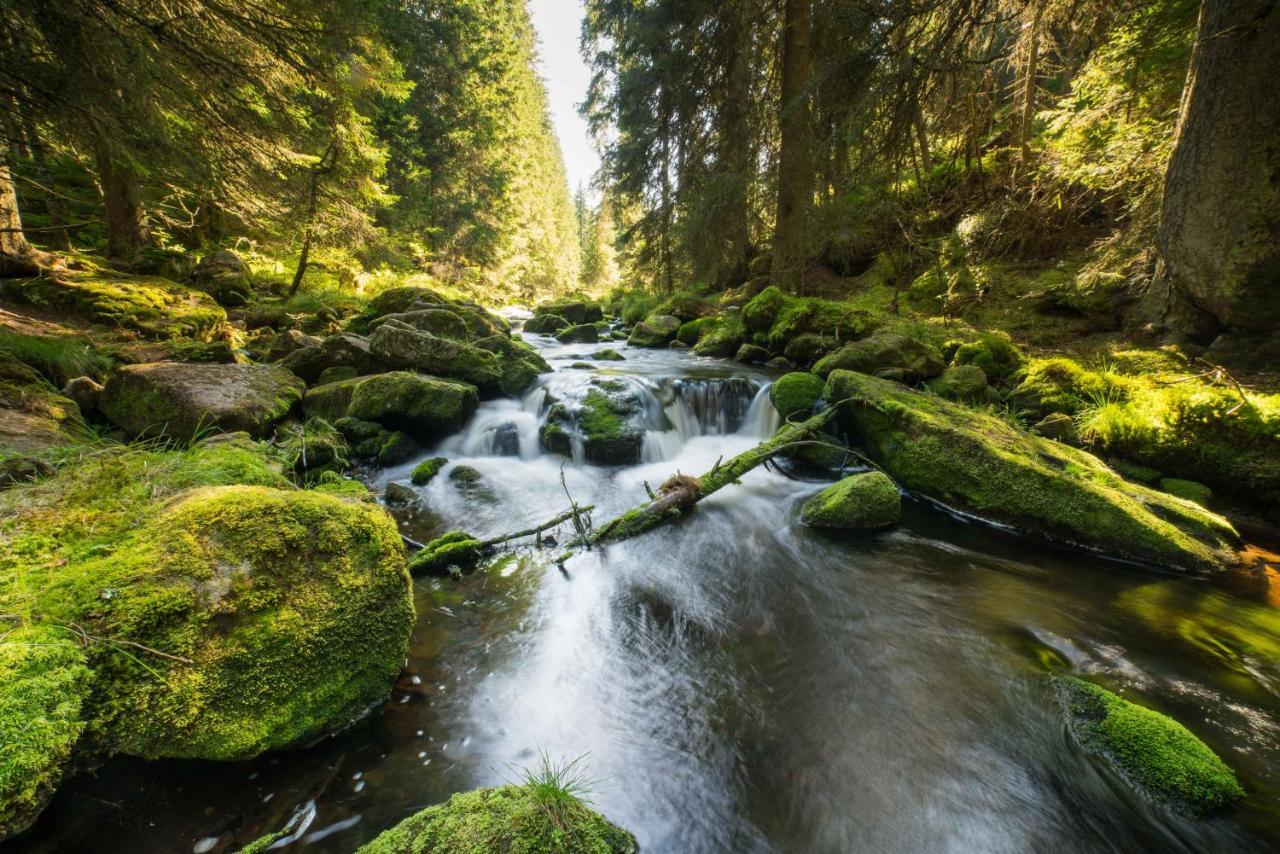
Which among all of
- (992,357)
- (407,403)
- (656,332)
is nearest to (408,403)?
(407,403)

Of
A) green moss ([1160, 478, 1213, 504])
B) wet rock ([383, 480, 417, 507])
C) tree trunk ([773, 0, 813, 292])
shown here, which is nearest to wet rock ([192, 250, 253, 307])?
wet rock ([383, 480, 417, 507])

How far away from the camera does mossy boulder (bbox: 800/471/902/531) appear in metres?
5.05

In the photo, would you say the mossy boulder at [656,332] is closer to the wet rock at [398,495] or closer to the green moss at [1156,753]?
the wet rock at [398,495]

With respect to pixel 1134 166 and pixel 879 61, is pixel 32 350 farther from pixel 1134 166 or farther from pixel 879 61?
pixel 1134 166

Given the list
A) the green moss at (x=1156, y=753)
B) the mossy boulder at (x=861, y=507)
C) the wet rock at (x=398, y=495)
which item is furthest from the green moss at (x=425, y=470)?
the green moss at (x=1156, y=753)

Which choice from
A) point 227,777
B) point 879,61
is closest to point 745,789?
point 227,777

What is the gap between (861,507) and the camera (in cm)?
505

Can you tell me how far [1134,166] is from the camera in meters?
6.72

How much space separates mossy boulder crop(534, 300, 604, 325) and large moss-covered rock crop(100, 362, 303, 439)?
45.4 ft

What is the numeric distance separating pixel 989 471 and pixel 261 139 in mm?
10400

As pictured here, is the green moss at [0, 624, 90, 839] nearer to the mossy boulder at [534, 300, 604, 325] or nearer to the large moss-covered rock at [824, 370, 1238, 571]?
the large moss-covered rock at [824, 370, 1238, 571]

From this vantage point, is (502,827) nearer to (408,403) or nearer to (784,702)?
(784,702)

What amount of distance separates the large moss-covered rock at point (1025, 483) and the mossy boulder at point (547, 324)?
13371mm

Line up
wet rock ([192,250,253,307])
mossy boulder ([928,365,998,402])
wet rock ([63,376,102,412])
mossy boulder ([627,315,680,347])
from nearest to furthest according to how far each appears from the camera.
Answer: wet rock ([63,376,102,412])
mossy boulder ([928,365,998,402])
wet rock ([192,250,253,307])
mossy boulder ([627,315,680,347])
